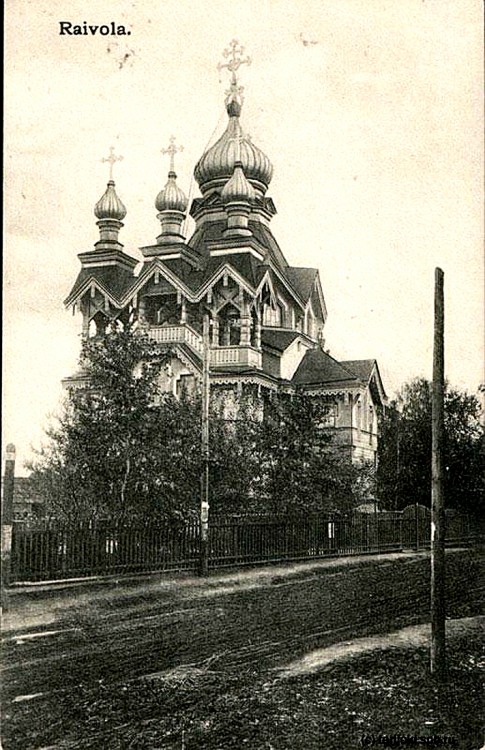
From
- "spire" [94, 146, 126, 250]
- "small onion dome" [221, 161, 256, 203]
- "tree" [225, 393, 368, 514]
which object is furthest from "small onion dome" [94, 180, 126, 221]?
"small onion dome" [221, 161, 256, 203]

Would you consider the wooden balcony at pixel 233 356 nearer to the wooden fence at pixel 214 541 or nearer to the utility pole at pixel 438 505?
the wooden fence at pixel 214 541

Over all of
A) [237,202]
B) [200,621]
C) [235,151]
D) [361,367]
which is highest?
[237,202]

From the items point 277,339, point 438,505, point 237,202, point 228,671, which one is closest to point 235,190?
point 237,202

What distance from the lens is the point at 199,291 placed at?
50.4ft

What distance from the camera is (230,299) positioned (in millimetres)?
15664

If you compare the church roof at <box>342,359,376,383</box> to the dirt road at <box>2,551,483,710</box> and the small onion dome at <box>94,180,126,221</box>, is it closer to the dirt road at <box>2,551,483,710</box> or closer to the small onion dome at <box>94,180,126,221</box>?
the dirt road at <box>2,551,483,710</box>

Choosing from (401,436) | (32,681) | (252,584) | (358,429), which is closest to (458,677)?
(32,681)

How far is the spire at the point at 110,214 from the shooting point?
9.15 m

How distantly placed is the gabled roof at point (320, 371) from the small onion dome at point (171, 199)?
4365mm

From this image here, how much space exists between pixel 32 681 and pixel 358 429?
12.3 meters

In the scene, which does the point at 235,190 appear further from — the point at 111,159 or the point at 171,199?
the point at 111,159

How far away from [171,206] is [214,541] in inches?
351

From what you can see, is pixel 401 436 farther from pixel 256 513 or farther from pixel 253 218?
pixel 253 218

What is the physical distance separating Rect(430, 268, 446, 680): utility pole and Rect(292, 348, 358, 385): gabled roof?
6097mm
